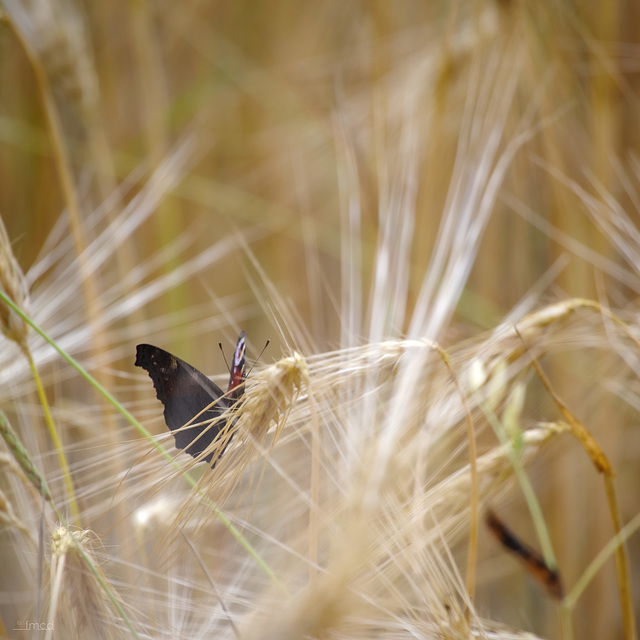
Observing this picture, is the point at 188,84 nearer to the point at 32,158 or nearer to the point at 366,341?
the point at 32,158

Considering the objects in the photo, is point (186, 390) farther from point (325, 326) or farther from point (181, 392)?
point (325, 326)

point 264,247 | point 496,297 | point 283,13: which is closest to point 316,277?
point 264,247

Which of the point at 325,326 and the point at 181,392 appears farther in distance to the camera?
the point at 325,326

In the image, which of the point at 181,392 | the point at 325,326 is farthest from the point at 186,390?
the point at 325,326

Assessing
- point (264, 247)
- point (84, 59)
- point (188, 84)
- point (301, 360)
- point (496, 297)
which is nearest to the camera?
point (301, 360)

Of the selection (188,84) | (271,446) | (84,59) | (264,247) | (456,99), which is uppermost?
(188,84)
